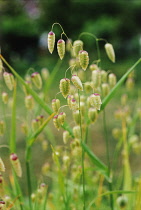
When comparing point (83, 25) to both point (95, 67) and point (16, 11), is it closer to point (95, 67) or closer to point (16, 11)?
point (16, 11)

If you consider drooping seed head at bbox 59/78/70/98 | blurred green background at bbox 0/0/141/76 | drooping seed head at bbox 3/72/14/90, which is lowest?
drooping seed head at bbox 59/78/70/98

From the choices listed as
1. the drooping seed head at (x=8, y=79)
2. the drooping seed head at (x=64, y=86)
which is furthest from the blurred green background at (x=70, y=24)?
the drooping seed head at (x=64, y=86)

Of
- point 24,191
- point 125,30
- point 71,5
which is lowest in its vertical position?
point 24,191

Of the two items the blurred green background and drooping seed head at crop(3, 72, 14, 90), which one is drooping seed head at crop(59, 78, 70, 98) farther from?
the blurred green background

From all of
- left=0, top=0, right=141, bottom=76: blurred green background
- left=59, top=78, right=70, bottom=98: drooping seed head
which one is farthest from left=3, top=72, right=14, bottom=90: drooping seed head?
left=0, top=0, right=141, bottom=76: blurred green background

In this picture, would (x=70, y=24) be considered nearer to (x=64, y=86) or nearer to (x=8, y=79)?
(x=8, y=79)

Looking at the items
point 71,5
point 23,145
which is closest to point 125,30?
point 71,5

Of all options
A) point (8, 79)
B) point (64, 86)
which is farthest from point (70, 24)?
point (64, 86)

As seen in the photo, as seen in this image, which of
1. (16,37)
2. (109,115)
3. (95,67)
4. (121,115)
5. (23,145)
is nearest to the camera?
(95,67)

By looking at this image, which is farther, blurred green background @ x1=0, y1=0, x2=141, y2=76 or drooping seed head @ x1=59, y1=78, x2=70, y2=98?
blurred green background @ x1=0, y1=0, x2=141, y2=76
